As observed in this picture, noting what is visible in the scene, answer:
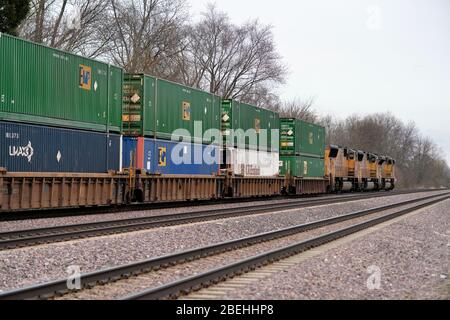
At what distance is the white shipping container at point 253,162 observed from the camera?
26.9 m

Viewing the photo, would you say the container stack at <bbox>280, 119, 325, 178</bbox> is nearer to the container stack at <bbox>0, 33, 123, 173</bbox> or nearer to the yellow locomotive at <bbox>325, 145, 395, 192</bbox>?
the yellow locomotive at <bbox>325, 145, 395, 192</bbox>

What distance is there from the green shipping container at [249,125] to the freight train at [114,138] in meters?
0.05

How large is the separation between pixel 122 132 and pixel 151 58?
92.9ft

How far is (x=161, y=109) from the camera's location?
835 inches

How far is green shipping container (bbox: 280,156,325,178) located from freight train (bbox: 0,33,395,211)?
0.59 meters

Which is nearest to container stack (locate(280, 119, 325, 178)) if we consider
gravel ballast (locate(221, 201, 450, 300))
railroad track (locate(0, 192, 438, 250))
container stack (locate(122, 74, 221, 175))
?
container stack (locate(122, 74, 221, 175))

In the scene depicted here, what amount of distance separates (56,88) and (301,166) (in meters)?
20.5

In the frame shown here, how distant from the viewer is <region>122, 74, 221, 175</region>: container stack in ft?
66.4

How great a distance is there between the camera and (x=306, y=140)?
116 ft

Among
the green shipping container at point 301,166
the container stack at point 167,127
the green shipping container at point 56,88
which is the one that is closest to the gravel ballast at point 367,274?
the green shipping container at point 56,88

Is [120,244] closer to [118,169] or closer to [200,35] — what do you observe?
[118,169]
